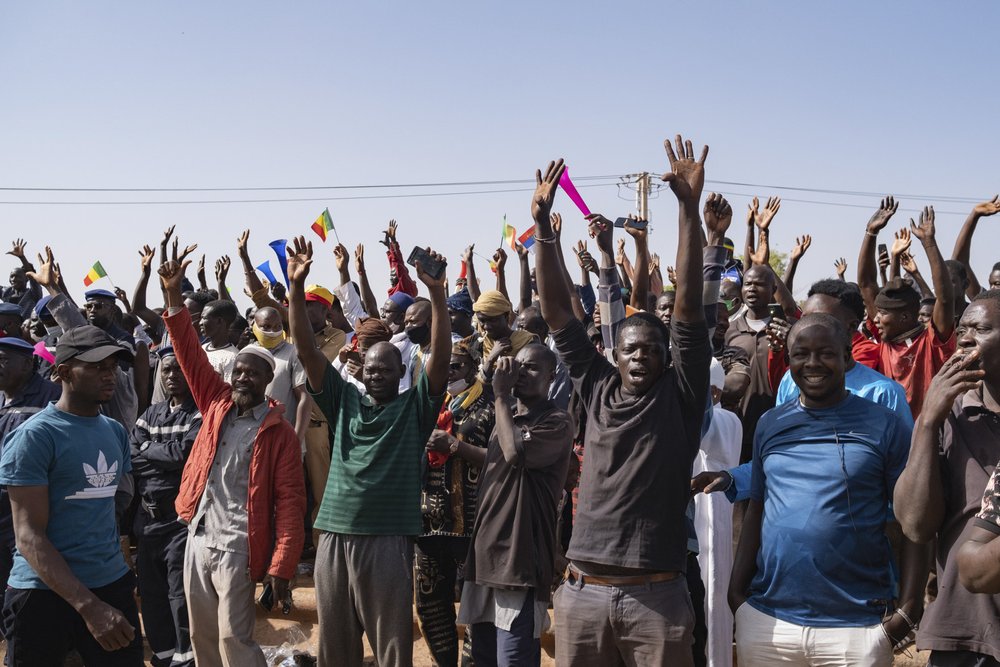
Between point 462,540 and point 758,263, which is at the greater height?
point 758,263

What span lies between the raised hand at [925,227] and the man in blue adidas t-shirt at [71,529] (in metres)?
4.90

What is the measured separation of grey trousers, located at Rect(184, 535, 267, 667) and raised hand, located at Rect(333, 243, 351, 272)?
518 centimetres

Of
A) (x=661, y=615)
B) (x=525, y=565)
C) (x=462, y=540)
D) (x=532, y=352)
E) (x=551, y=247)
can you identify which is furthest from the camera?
(x=462, y=540)

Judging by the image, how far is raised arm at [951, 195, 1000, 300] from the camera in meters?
6.38

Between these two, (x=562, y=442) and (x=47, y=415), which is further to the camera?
(x=562, y=442)

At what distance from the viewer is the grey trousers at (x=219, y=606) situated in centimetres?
527

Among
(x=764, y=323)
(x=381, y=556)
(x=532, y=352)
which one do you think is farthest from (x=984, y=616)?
(x=764, y=323)

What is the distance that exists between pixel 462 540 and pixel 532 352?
4.30 feet

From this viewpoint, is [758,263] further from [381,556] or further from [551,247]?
[381,556]

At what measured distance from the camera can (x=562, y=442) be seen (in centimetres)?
494

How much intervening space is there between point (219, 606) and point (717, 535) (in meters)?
2.92

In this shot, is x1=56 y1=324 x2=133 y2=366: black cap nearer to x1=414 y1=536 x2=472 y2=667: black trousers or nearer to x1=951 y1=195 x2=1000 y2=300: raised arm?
x1=414 y1=536 x2=472 y2=667: black trousers

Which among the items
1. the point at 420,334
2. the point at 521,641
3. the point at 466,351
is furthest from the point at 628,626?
the point at 420,334

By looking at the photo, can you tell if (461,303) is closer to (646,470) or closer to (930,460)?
(646,470)
